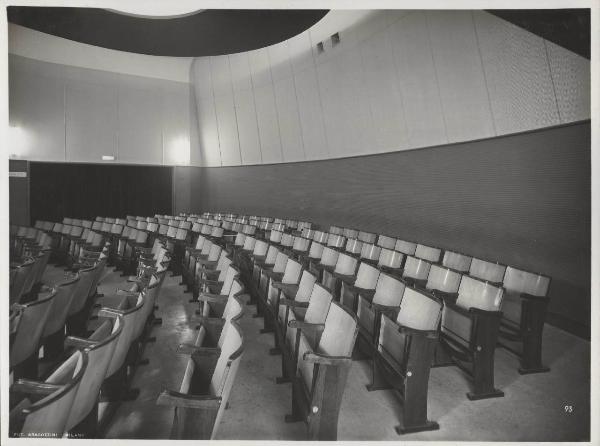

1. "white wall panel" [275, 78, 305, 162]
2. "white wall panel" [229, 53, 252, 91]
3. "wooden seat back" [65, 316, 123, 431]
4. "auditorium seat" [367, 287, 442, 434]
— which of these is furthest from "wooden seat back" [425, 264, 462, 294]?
"white wall panel" [229, 53, 252, 91]

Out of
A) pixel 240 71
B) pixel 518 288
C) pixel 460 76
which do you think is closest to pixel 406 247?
pixel 518 288

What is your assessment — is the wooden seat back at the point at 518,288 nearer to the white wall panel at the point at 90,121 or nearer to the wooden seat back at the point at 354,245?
the wooden seat back at the point at 354,245

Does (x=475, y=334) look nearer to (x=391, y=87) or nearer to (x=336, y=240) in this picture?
(x=336, y=240)

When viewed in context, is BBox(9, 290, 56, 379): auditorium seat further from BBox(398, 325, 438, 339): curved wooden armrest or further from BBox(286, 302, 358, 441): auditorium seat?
BBox(398, 325, 438, 339): curved wooden armrest

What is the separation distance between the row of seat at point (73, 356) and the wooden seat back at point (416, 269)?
86.7 inches

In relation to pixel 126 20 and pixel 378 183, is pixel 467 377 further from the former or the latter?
pixel 126 20

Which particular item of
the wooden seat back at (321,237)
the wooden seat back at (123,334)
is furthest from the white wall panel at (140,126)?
the wooden seat back at (123,334)

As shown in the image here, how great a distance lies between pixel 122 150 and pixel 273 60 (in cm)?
490

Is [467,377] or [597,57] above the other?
[597,57]

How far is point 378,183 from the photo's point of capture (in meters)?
6.09

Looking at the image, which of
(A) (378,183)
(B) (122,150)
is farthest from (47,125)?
(A) (378,183)

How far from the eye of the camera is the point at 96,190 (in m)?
10.2

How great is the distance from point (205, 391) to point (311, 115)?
6.48 meters

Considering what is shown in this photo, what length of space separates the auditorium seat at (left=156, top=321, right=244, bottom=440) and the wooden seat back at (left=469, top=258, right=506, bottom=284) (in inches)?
88.5
